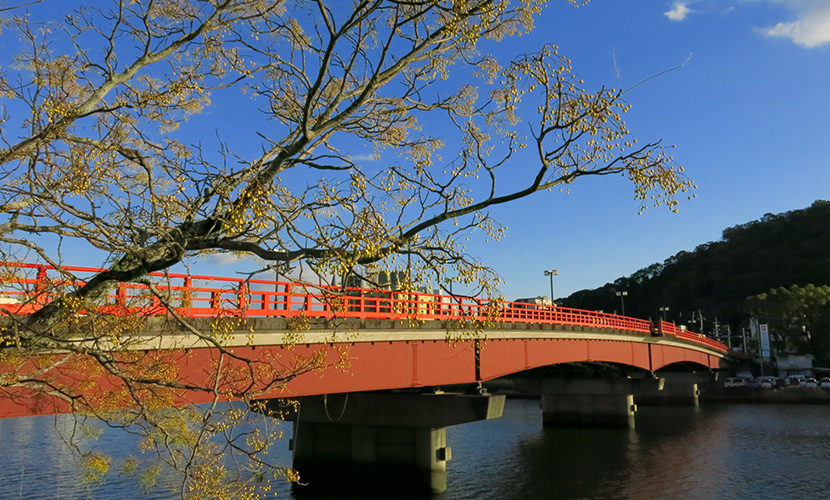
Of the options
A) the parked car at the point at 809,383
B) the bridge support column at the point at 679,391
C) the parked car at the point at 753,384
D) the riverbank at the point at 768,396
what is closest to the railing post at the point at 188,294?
the bridge support column at the point at 679,391

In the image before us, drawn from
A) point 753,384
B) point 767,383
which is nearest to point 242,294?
point 767,383

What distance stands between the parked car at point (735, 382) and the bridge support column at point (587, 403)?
40244mm

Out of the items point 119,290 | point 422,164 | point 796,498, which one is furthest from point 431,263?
point 796,498

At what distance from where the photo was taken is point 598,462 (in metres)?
33.9

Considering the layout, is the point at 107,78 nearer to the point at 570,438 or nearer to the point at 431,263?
the point at 431,263

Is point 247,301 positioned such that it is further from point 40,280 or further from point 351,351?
point 351,351

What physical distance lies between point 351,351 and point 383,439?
859 cm

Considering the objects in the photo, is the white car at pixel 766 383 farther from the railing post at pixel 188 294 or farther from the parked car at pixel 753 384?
the railing post at pixel 188 294

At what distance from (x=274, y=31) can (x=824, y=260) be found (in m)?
142

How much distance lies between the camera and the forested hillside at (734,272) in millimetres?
129625

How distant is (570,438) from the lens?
44.0 m

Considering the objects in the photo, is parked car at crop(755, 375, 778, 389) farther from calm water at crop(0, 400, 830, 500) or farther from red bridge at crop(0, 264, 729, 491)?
red bridge at crop(0, 264, 729, 491)

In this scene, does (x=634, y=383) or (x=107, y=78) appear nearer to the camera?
(x=107, y=78)

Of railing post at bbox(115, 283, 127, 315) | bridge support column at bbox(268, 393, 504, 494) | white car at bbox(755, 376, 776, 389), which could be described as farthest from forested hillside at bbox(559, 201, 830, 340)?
railing post at bbox(115, 283, 127, 315)
